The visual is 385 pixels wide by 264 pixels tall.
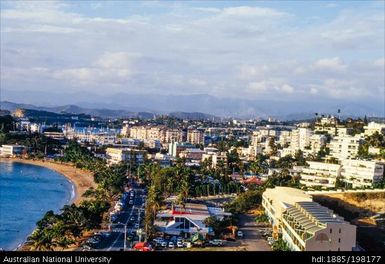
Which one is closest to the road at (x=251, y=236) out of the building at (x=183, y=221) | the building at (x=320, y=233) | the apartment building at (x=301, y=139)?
the building at (x=183, y=221)

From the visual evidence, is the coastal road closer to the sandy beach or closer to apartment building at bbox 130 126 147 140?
the sandy beach

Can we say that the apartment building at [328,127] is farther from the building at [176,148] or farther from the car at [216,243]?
the car at [216,243]

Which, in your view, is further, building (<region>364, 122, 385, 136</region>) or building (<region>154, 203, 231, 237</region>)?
building (<region>364, 122, 385, 136</region>)

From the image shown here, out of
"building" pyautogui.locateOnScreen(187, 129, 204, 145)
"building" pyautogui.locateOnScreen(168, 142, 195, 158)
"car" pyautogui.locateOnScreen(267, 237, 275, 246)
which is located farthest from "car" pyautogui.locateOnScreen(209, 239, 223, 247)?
"building" pyautogui.locateOnScreen(187, 129, 204, 145)

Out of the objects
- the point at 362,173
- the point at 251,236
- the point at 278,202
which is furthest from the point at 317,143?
the point at 251,236
